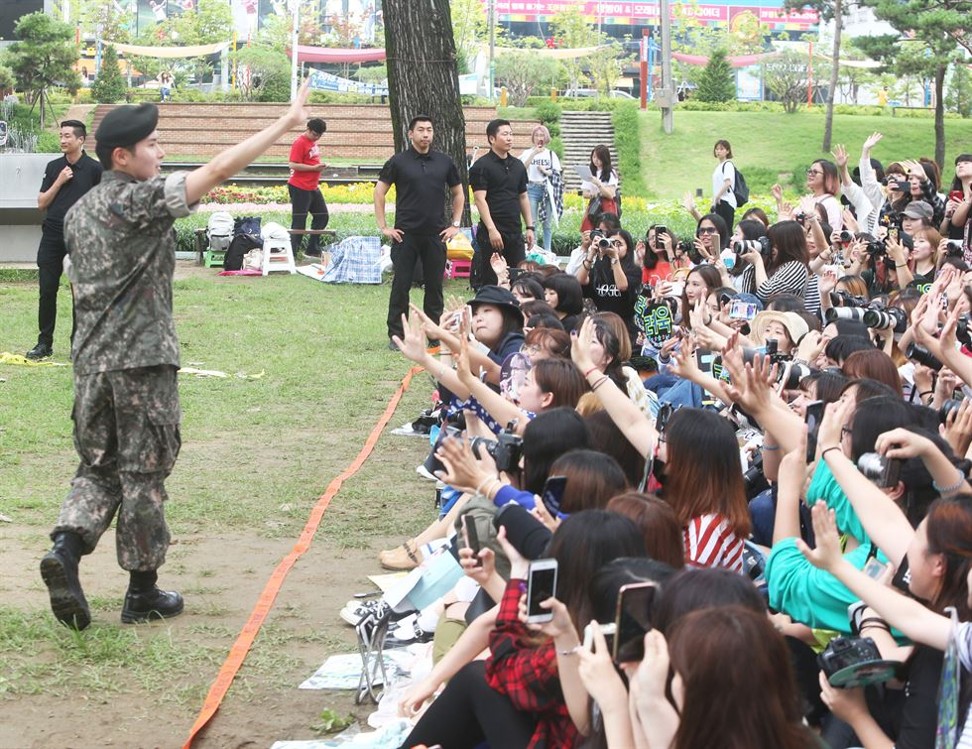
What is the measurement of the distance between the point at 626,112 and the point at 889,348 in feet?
121

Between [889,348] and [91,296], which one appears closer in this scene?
[91,296]

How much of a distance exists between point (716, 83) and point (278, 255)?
3446 cm

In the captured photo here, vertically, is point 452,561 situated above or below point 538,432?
below

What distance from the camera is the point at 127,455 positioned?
513cm

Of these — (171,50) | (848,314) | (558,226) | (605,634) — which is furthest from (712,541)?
(171,50)

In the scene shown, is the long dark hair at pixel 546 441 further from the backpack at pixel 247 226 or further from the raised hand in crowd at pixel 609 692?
the backpack at pixel 247 226

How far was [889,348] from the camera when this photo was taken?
20.9 feet

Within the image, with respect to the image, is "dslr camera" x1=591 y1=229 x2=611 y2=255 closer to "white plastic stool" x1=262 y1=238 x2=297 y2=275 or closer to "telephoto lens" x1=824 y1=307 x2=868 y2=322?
"telephoto lens" x1=824 y1=307 x2=868 y2=322

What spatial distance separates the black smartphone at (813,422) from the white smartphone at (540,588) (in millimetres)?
1722

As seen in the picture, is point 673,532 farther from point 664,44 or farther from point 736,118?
point 736,118

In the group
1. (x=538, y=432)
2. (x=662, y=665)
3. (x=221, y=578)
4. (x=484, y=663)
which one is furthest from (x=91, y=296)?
(x=662, y=665)

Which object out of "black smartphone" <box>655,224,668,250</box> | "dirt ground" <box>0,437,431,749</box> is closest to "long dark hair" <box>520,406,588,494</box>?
"dirt ground" <box>0,437,431,749</box>

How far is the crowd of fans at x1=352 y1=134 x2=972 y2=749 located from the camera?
104 inches

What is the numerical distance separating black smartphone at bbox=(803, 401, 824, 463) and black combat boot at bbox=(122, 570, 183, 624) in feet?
8.15
